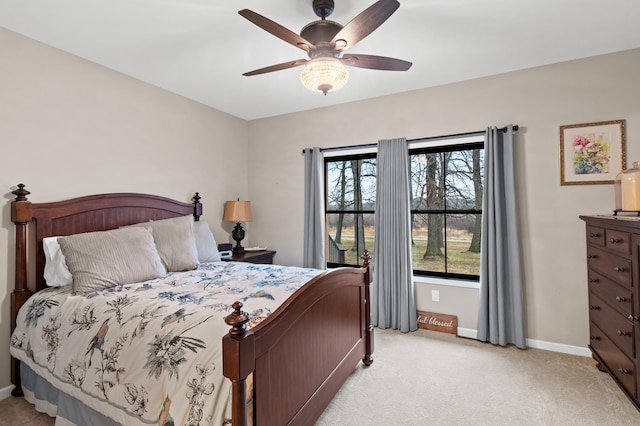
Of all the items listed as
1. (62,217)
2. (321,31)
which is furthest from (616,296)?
(62,217)

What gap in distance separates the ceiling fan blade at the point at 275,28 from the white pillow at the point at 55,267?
2070mm

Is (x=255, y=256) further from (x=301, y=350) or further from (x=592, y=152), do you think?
(x=592, y=152)

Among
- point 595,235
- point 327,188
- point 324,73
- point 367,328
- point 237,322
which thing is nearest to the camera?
point 237,322

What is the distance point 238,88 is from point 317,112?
1070mm

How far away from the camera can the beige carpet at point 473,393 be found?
194cm

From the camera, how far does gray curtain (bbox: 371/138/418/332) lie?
3359mm

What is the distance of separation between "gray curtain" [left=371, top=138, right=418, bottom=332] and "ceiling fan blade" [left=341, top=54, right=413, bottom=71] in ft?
4.40

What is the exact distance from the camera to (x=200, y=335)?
1.39m

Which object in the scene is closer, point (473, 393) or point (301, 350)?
point (301, 350)

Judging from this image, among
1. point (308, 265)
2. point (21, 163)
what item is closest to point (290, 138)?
point (308, 265)

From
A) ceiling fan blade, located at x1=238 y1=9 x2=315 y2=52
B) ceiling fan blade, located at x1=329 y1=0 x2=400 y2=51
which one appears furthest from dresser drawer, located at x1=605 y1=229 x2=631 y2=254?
ceiling fan blade, located at x1=238 y1=9 x2=315 y2=52

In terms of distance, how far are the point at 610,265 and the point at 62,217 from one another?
13.5 ft

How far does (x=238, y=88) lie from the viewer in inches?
131

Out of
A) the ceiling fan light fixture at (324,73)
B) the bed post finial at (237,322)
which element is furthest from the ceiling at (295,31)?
the bed post finial at (237,322)
